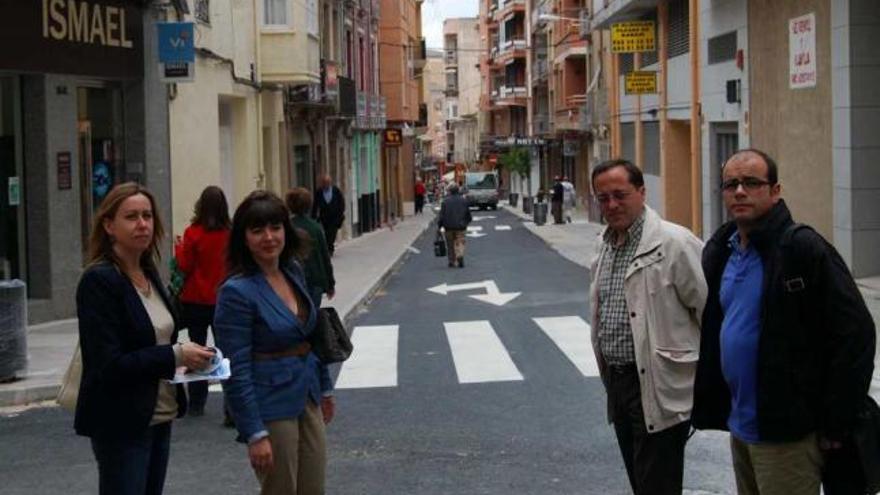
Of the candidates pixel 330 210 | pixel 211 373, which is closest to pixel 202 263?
pixel 211 373

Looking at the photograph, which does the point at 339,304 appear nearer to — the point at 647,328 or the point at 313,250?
the point at 313,250

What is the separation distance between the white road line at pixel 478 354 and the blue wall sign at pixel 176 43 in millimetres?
5279

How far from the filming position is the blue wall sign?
58.0ft

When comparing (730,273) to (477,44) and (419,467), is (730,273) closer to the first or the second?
(419,467)

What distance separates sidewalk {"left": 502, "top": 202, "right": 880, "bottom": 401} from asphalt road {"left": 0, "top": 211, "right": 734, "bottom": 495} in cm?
222

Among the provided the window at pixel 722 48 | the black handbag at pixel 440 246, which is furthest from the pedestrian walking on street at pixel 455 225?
the window at pixel 722 48

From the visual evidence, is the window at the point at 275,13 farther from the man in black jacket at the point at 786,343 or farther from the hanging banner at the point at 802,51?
the man in black jacket at the point at 786,343

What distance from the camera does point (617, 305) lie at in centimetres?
536

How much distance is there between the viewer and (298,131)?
31.8 meters

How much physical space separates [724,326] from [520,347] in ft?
28.5

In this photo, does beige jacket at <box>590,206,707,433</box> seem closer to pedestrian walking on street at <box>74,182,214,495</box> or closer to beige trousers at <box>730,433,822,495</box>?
beige trousers at <box>730,433,822,495</box>

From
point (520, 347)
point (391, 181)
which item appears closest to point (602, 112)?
point (391, 181)

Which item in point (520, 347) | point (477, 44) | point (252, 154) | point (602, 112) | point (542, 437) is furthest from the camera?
point (477, 44)

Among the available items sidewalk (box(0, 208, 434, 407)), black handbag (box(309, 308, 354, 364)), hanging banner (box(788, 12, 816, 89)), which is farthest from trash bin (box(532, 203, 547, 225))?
black handbag (box(309, 308, 354, 364))
